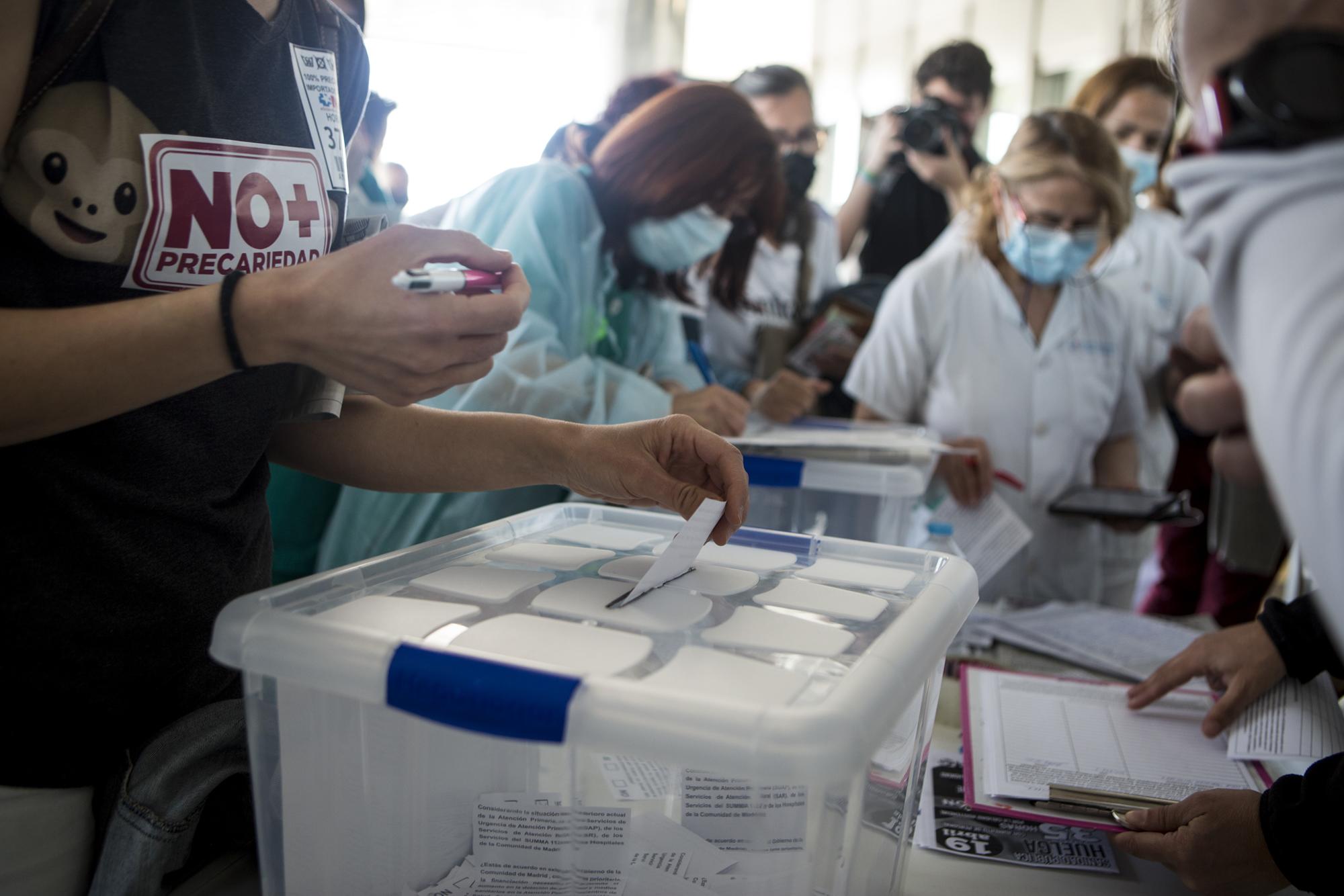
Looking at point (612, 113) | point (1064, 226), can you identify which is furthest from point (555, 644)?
point (1064, 226)

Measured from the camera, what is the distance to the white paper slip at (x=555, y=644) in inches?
20.6

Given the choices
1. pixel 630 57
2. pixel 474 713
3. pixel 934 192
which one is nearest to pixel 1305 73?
pixel 474 713

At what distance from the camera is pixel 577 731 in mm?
479

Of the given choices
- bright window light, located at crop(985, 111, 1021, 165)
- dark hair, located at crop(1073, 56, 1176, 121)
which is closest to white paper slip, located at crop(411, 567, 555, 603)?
dark hair, located at crop(1073, 56, 1176, 121)

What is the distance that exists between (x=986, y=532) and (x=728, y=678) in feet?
4.05

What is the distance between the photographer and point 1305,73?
1.25ft

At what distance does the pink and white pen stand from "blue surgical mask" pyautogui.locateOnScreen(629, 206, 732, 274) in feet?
3.71

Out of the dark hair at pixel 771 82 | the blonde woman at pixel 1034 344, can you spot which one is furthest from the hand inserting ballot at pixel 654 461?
the dark hair at pixel 771 82

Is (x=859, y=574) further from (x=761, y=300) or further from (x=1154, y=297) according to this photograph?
(x=1154, y=297)

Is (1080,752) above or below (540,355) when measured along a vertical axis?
below

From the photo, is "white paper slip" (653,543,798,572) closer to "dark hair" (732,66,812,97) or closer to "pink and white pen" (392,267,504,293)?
"pink and white pen" (392,267,504,293)

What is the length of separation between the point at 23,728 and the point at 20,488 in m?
0.15

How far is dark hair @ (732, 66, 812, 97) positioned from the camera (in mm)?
2658

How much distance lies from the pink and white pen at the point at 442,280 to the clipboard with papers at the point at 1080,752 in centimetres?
61
